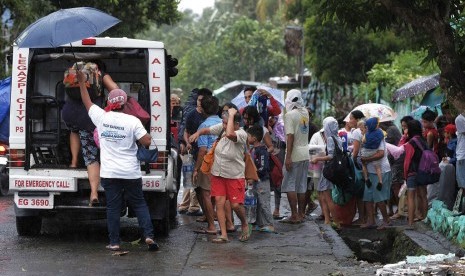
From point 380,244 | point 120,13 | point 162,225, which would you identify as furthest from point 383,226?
point 120,13

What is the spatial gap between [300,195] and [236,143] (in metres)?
2.87

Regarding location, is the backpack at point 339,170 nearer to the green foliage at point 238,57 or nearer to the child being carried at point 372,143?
the child being carried at point 372,143

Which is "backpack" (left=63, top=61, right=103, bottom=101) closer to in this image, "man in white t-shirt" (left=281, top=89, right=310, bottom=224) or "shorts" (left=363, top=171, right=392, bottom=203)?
"man in white t-shirt" (left=281, top=89, right=310, bottom=224)

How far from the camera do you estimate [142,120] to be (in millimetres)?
11695

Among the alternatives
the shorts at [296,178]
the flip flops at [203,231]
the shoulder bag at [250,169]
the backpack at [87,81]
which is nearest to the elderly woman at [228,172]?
the shoulder bag at [250,169]

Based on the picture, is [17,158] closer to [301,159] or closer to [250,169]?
[250,169]

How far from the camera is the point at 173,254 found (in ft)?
36.9

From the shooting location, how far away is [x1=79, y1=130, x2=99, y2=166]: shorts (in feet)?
38.3

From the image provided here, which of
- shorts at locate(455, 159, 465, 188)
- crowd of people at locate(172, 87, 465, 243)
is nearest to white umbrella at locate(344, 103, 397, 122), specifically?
crowd of people at locate(172, 87, 465, 243)

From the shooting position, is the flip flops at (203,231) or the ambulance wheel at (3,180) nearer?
the flip flops at (203,231)

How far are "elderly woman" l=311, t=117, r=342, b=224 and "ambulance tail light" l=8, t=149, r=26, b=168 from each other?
15.4ft

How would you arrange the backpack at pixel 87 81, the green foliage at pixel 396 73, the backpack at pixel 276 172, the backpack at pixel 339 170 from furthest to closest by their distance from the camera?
1. the green foliage at pixel 396 73
2. the backpack at pixel 276 172
3. the backpack at pixel 339 170
4. the backpack at pixel 87 81

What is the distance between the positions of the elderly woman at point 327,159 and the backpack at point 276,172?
0.53m

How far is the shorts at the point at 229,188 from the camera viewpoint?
12328 millimetres
